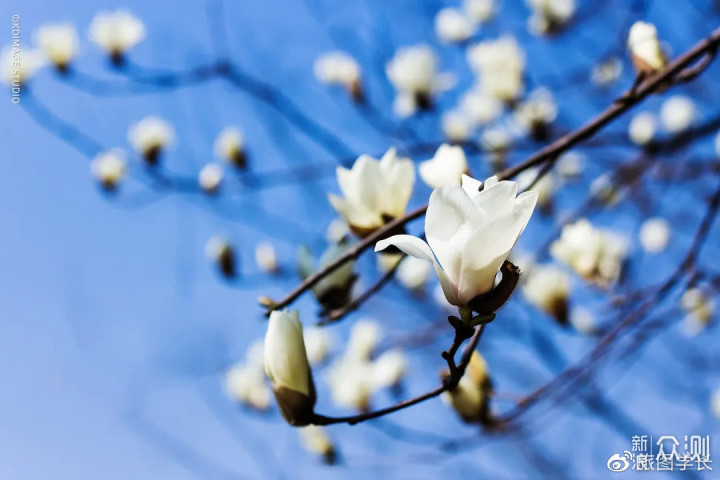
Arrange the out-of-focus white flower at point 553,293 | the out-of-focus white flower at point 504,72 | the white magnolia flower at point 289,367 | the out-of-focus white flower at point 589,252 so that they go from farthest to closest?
the out-of-focus white flower at point 504,72 → the out-of-focus white flower at point 553,293 → the out-of-focus white flower at point 589,252 → the white magnolia flower at point 289,367

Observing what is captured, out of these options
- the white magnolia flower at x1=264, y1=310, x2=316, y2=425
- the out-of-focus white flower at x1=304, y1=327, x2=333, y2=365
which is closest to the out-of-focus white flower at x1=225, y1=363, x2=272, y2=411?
the out-of-focus white flower at x1=304, y1=327, x2=333, y2=365

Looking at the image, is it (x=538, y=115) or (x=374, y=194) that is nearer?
(x=374, y=194)

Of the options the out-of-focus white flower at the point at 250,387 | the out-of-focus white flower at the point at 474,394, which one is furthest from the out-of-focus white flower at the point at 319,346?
the out-of-focus white flower at the point at 474,394

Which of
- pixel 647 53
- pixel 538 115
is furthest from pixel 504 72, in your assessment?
pixel 647 53

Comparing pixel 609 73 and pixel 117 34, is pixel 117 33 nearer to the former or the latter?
pixel 117 34

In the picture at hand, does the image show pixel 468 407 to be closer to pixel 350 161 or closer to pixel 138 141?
pixel 350 161

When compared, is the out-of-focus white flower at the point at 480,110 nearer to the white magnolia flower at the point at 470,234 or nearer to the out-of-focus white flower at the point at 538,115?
the out-of-focus white flower at the point at 538,115

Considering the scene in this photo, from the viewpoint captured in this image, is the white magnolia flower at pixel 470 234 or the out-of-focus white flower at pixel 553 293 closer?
the white magnolia flower at pixel 470 234
